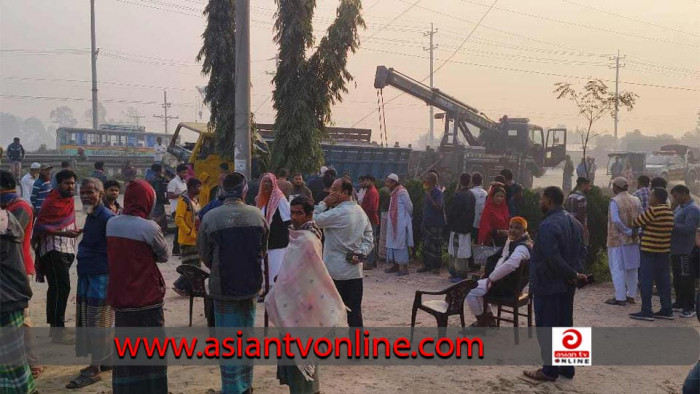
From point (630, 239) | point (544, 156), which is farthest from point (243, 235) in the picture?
point (544, 156)

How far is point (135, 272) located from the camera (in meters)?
4.36

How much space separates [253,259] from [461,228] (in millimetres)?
5453

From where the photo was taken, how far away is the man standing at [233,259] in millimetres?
4535

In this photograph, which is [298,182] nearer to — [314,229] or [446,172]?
[314,229]

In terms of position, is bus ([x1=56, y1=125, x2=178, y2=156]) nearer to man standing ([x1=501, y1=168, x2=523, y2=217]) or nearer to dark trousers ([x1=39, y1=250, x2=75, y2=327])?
man standing ([x1=501, y1=168, x2=523, y2=217])

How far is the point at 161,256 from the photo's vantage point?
4.46m

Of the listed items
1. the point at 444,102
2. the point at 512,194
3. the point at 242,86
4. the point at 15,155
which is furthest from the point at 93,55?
the point at 512,194

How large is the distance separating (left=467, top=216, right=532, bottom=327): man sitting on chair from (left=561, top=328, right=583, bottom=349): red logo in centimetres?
78

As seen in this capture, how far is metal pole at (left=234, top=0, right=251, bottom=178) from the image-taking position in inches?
439

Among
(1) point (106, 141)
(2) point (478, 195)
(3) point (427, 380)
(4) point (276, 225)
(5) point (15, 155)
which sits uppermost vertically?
(1) point (106, 141)

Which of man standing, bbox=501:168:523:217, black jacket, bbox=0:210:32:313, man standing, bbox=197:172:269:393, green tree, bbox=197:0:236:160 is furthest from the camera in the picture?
green tree, bbox=197:0:236:160

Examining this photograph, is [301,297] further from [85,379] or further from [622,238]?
[622,238]

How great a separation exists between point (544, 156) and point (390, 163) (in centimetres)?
993

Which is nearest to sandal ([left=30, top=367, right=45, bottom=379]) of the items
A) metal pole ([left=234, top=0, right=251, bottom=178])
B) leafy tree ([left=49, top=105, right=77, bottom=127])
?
metal pole ([left=234, top=0, right=251, bottom=178])
